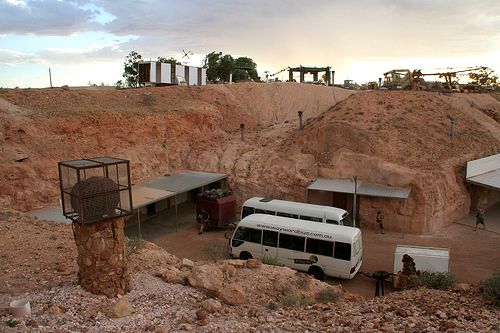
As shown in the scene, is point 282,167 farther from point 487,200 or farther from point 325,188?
point 487,200

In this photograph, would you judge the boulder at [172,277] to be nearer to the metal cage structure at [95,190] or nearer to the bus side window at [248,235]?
the metal cage structure at [95,190]

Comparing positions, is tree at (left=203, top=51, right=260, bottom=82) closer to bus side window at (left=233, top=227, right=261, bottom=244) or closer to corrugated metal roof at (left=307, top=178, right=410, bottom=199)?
corrugated metal roof at (left=307, top=178, right=410, bottom=199)

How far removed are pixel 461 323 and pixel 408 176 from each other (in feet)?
45.4

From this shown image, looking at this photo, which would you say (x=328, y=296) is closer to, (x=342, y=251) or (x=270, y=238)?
(x=342, y=251)

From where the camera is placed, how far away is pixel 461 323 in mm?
7117

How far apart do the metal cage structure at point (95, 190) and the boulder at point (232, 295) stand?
2642mm

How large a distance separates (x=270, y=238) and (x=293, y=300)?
6453 mm

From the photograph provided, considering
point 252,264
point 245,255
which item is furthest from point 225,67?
point 252,264

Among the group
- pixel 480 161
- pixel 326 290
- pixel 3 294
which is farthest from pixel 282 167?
pixel 3 294

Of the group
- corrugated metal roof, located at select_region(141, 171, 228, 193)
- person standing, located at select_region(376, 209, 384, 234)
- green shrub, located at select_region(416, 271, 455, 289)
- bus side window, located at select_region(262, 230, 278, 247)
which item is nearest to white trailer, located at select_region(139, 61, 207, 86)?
corrugated metal roof, located at select_region(141, 171, 228, 193)

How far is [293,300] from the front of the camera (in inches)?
361

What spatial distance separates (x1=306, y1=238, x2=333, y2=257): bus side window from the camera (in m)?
14.6

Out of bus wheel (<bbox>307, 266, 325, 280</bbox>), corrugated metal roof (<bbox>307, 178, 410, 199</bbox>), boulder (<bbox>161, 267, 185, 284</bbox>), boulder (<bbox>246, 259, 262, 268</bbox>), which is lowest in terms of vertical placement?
bus wheel (<bbox>307, 266, 325, 280</bbox>)

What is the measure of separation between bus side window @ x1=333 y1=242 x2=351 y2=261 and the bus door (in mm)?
2200
